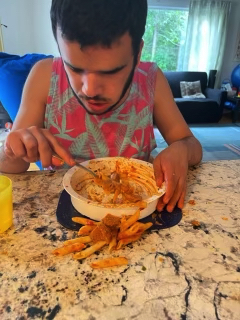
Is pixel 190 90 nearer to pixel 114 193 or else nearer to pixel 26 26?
pixel 26 26

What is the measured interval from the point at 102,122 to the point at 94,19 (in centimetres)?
46

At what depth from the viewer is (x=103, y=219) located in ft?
1.89

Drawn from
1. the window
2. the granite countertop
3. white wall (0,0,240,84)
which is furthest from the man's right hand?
the window

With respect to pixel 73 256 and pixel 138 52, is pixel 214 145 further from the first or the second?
pixel 73 256

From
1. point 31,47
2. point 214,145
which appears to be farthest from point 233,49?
point 31,47

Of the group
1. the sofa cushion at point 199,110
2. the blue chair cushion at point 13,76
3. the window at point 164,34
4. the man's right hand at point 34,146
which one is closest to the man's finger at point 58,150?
the man's right hand at point 34,146

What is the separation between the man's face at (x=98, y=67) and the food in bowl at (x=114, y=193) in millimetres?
196

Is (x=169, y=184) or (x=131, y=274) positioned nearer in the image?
(x=131, y=274)

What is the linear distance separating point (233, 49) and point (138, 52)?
5266 mm

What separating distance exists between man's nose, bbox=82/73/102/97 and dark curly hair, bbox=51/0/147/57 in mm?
65

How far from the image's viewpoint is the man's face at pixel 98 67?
586 millimetres

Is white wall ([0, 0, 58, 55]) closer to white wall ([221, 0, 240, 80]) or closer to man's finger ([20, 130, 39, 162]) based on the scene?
white wall ([221, 0, 240, 80])

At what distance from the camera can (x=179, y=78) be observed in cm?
475

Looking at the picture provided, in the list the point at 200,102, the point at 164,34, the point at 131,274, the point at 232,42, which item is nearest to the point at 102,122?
→ the point at 131,274
